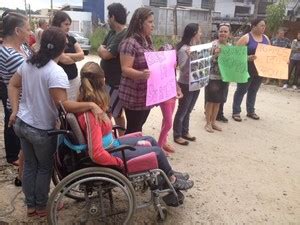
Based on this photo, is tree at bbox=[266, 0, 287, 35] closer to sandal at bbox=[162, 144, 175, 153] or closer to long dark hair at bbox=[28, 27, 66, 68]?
sandal at bbox=[162, 144, 175, 153]

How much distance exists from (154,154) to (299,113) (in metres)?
5.30

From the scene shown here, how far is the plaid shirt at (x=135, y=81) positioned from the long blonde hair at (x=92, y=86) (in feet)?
2.60

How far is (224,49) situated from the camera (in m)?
5.46

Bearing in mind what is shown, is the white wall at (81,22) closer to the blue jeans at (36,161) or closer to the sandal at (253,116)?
the sandal at (253,116)

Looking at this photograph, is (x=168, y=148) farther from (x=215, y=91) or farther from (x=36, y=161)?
(x=36, y=161)

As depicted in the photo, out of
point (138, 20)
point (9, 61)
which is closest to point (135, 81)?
point (138, 20)

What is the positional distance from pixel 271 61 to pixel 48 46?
4506mm

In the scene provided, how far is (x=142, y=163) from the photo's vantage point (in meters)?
2.81

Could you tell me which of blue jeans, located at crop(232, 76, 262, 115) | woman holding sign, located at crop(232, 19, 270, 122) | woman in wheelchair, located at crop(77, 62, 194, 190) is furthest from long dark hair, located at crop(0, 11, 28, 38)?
blue jeans, located at crop(232, 76, 262, 115)

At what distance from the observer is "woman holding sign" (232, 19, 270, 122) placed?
5.84 m

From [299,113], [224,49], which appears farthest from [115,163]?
[299,113]

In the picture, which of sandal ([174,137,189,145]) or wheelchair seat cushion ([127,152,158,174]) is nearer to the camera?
Result: wheelchair seat cushion ([127,152,158,174])

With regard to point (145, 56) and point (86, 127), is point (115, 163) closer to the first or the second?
point (86, 127)

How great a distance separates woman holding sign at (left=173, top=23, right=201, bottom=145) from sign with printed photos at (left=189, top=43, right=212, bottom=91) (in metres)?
0.07
